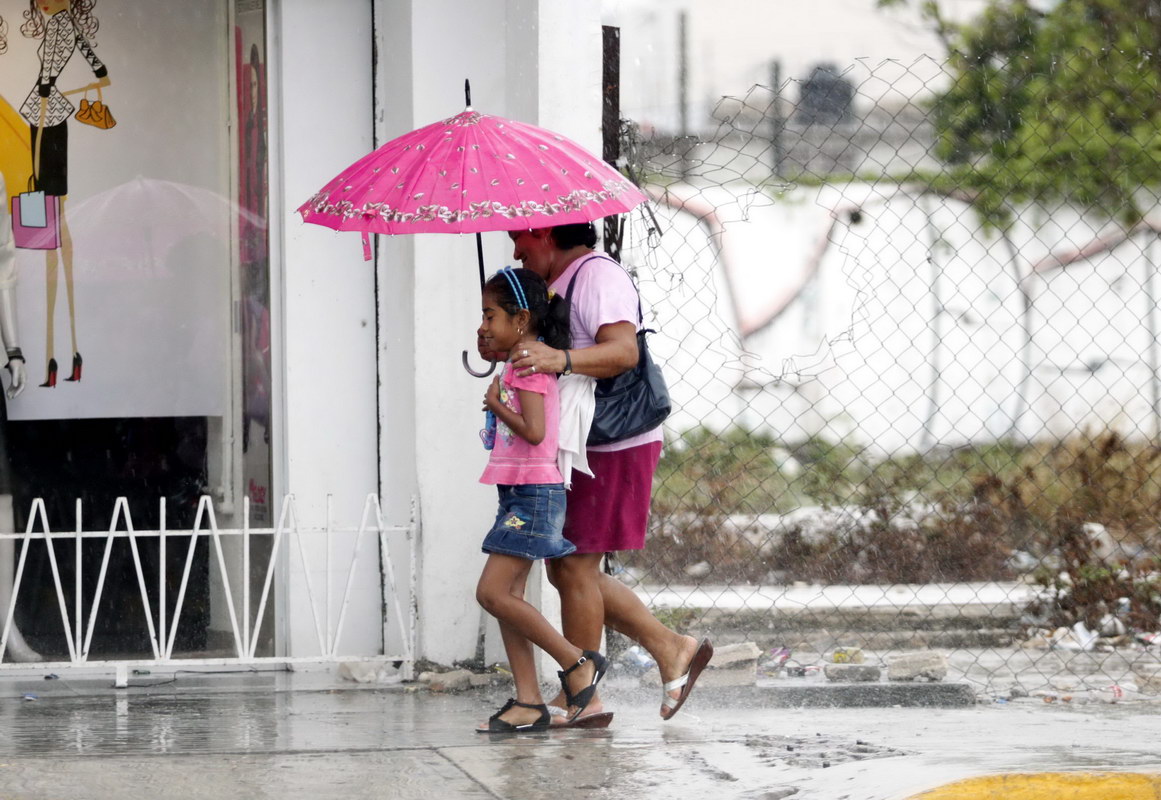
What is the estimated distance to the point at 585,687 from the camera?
428cm

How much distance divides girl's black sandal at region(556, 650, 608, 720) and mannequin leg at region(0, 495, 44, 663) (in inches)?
86.2

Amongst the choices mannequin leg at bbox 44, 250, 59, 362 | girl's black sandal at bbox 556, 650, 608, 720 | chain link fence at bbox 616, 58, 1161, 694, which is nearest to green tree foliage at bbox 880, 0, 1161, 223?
chain link fence at bbox 616, 58, 1161, 694

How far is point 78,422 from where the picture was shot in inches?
212

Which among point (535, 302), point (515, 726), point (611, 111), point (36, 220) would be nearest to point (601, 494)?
point (535, 302)

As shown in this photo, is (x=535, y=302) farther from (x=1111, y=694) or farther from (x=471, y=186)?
(x=1111, y=694)

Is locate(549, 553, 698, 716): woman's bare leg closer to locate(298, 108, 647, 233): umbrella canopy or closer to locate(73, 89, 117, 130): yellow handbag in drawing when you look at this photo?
locate(298, 108, 647, 233): umbrella canopy

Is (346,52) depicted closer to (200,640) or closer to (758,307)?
(200,640)

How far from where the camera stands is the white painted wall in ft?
17.6

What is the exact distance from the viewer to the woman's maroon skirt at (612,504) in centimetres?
429

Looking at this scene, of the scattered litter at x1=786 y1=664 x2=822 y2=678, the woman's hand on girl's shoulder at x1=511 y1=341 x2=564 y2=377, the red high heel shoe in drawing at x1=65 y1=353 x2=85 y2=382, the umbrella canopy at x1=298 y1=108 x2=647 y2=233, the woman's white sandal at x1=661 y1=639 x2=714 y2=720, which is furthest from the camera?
the scattered litter at x1=786 y1=664 x2=822 y2=678

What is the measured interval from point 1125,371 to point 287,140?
529 centimetres

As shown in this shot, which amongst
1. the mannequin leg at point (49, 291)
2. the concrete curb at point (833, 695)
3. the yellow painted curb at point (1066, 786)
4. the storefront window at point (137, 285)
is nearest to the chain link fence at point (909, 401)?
the concrete curb at point (833, 695)

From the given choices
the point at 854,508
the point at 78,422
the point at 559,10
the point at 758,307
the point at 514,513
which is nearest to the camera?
the point at 514,513

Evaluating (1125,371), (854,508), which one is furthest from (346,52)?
(1125,371)
